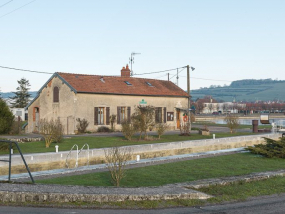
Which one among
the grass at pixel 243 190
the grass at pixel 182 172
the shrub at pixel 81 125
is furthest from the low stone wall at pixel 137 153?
the shrub at pixel 81 125

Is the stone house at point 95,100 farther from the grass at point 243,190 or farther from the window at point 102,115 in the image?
the grass at point 243,190

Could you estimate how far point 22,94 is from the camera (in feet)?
253

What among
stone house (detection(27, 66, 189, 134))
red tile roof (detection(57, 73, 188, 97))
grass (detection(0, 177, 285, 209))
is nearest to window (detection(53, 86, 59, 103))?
stone house (detection(27, 66, 189, 134))

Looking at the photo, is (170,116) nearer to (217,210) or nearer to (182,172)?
(182,172)

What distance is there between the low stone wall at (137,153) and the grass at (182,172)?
3379 mm

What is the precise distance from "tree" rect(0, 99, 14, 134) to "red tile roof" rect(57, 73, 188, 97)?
641cm

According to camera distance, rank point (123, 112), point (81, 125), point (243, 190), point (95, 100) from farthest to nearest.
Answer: point (123, 112), point (95, 100), point (81, 125), point (243, 190)

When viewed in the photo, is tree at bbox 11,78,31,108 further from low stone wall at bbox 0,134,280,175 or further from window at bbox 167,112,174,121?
low stone wall at bbox 0,134,280,175

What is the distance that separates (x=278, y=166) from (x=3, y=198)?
10.8 meters

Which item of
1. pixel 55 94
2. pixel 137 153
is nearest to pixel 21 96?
pixel 55 94

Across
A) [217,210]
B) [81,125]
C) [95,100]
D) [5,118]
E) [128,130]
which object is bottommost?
[217,210]

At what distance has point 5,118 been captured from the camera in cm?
2706

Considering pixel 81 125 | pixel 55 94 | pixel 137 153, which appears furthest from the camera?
pixel 55 94

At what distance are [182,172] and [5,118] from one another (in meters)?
17.7
